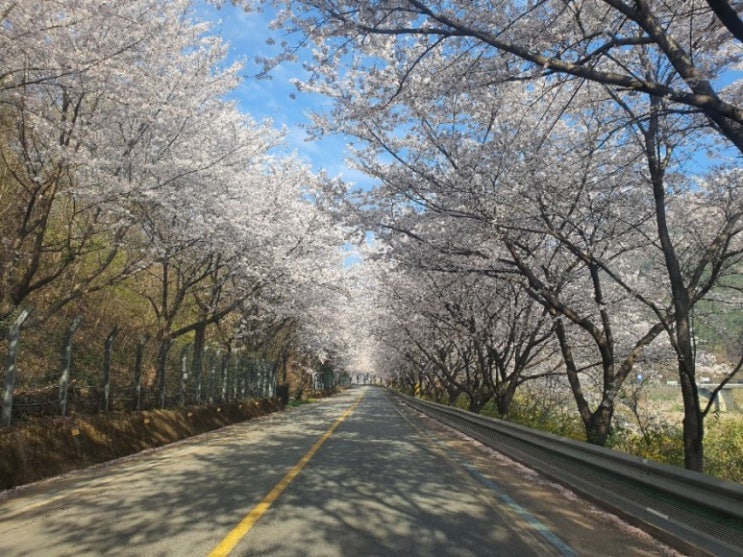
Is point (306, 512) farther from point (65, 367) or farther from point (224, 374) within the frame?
point (224, 374)

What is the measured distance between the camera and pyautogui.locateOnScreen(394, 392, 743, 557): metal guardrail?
4.45 metres

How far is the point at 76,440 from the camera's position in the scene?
9562 mm

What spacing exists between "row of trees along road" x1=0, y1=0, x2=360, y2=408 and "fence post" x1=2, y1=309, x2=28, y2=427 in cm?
33

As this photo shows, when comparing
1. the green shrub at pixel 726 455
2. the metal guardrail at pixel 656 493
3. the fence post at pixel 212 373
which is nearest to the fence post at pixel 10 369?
the metal guardrail at pixel 656 493

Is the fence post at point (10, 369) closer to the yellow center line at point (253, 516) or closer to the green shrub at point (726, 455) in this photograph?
the yellow center line at point (253, 516)

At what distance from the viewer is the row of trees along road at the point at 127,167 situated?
400 inches

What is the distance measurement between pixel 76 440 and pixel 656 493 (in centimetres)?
914

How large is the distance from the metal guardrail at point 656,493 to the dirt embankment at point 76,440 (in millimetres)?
8071

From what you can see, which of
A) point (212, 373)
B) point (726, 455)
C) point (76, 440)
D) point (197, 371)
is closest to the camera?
point (76, 440)

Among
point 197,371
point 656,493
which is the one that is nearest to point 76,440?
point 656,493

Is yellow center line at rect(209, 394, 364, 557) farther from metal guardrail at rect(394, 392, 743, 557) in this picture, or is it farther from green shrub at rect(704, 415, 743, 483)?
green shrub at rect(704, 415, 743, 483)

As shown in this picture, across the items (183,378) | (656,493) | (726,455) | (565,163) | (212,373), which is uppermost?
(565,163)

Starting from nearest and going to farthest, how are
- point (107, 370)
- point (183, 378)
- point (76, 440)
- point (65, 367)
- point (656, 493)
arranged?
point (656, 493), point (76, 440), point (65, 367), point (107, 370), point (183, 378)

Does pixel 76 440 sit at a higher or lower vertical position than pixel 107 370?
lower
